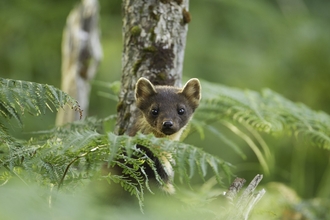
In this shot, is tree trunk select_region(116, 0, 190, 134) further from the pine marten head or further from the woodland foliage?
the woodland foliage

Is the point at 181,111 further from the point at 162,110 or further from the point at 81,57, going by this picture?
the point at 81,57

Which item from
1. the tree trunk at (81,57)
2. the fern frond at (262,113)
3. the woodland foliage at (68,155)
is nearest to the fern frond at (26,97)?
the woodland foliage at (68,155)

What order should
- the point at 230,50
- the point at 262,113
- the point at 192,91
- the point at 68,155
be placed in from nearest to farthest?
the point at 68,155 → the point at 192,91 → the point at 262,113 → the point at 230,50

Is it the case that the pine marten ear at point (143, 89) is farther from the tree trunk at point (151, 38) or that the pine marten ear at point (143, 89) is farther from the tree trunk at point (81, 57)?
the tree trunk at point (81, 57)

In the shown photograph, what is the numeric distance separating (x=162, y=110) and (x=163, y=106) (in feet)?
0.16

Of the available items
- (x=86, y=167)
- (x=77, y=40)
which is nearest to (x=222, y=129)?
(x=77, y=40)

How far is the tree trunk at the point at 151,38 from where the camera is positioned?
611 cm

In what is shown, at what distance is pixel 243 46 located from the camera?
15.7m

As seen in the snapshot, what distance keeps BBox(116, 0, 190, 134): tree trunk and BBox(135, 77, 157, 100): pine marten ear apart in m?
0.26

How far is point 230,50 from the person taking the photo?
49.4ft

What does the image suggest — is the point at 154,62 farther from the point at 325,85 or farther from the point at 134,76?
the point at 325,85

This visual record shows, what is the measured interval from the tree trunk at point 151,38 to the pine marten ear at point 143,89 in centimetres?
26

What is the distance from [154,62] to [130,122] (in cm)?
74

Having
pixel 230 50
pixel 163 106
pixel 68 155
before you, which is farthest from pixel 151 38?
pixel 230 50
